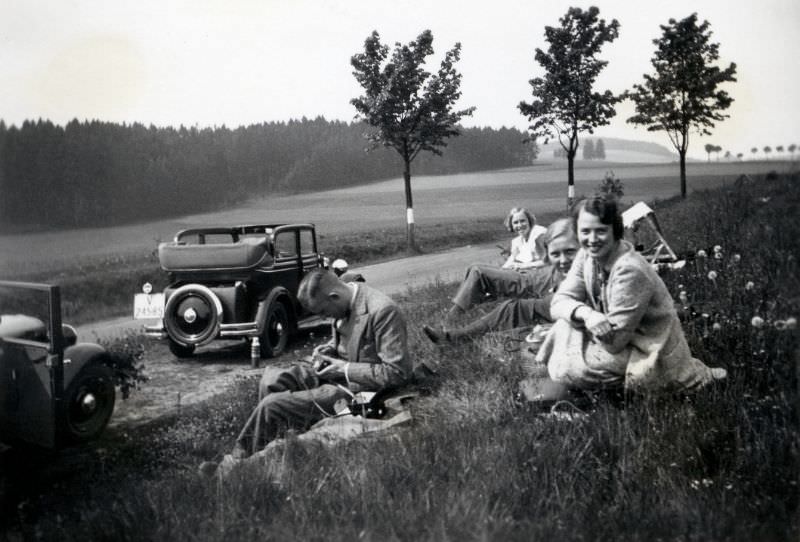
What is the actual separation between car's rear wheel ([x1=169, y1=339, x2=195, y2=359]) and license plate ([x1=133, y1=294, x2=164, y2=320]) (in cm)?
27

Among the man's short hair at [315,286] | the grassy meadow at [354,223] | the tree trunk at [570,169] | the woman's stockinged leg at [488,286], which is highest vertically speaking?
the tree trunk at [570,169]

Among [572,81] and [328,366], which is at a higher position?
[572,81]

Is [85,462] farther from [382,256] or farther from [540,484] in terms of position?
[382,256]

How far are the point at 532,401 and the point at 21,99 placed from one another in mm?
3375

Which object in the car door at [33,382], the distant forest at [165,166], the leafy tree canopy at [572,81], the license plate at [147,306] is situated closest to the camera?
the car door at [33,382]

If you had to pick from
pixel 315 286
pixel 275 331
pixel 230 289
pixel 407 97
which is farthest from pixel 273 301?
pixel 315 286

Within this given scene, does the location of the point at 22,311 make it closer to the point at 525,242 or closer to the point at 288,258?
the point at 288,258

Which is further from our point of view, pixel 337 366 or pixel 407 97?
pixel 407 97

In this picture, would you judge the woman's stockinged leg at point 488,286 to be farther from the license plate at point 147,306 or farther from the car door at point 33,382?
the car door at point 33,382

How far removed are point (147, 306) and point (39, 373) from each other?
1639 mm

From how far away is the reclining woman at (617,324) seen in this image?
310cm

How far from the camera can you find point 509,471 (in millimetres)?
2822

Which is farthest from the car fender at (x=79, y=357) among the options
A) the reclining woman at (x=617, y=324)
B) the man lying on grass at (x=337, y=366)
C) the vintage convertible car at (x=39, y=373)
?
the reclining woman at (x=617, y=324)

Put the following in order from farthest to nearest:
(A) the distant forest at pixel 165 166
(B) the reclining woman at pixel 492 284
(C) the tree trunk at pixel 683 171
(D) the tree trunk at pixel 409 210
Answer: (D) the tree trunk at pixel 409 210 → (C) the tree trunk at pixel 683 171 → (B) the reclining woman at pixel 492 284 → (A) the distant forest at pixel 165 166
